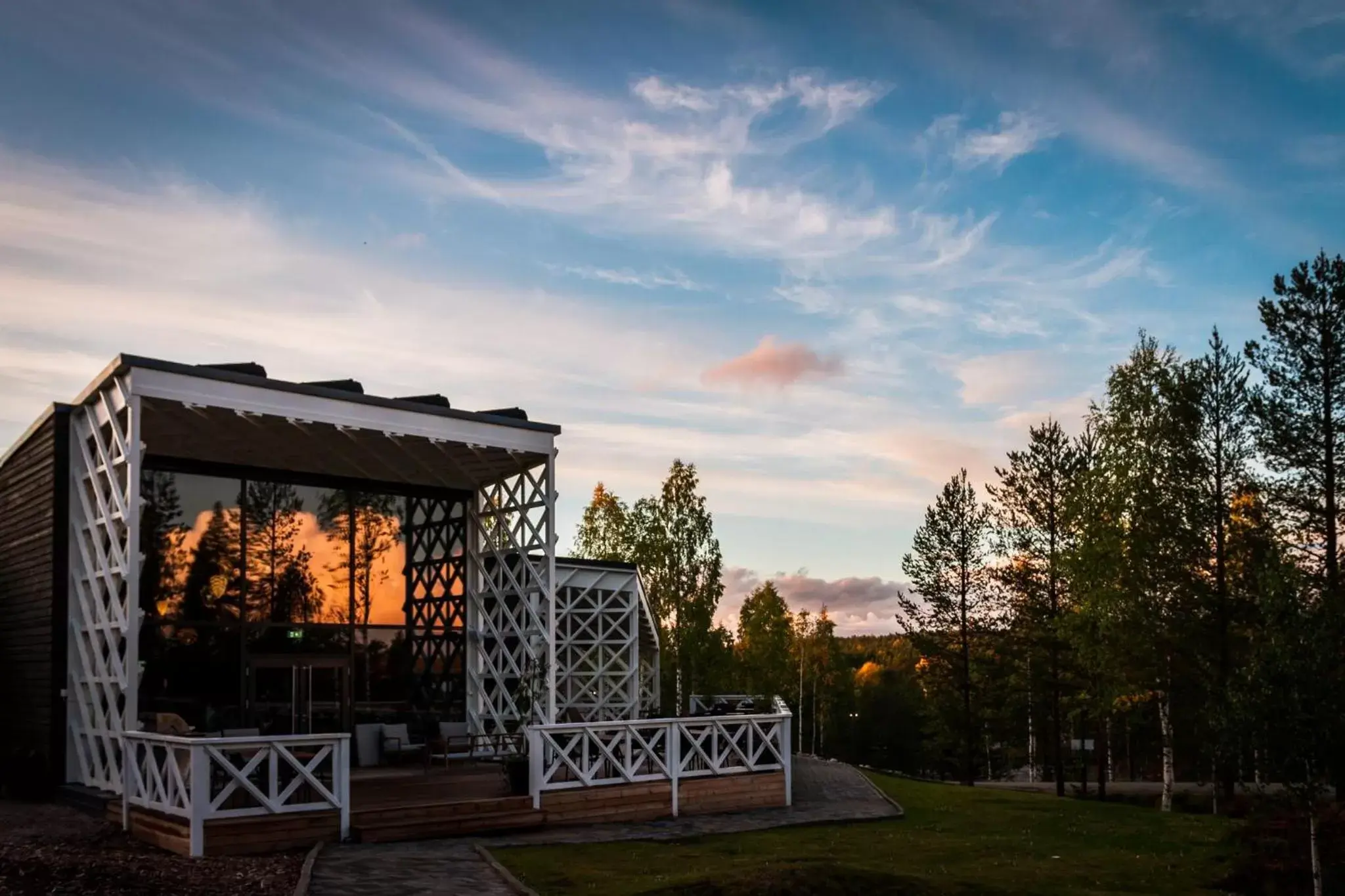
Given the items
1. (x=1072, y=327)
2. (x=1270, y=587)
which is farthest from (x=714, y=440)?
(x=1270, y=587)

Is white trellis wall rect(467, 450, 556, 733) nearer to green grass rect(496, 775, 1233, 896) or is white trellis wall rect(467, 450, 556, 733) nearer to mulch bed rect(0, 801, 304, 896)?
green grass rect(496, 775, 1233, 896)

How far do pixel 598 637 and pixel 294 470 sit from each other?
9.13 meters

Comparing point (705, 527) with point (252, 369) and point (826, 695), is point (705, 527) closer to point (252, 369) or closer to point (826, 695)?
point (826, 695)

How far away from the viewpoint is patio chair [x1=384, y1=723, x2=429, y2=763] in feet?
58.7

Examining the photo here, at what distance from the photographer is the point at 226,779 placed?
496 inches

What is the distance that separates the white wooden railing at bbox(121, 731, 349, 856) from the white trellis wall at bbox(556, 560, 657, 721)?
12.4 m

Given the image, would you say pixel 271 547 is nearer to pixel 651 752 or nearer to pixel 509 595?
pixel 509 595

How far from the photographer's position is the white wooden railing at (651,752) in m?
14.1

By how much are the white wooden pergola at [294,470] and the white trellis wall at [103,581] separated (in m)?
0.02

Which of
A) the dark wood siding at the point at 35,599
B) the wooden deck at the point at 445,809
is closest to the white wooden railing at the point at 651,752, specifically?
the wooden deck at the point at 445,809

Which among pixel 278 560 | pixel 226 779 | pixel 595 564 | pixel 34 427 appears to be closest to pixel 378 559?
pixel 278 560

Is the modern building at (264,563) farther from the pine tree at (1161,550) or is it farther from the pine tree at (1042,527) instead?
the pine tree at (1042,527)

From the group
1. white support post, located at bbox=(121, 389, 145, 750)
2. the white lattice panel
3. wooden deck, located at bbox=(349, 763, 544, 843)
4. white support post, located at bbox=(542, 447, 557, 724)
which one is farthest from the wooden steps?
the white lattice panel

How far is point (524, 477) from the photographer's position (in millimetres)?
19672
